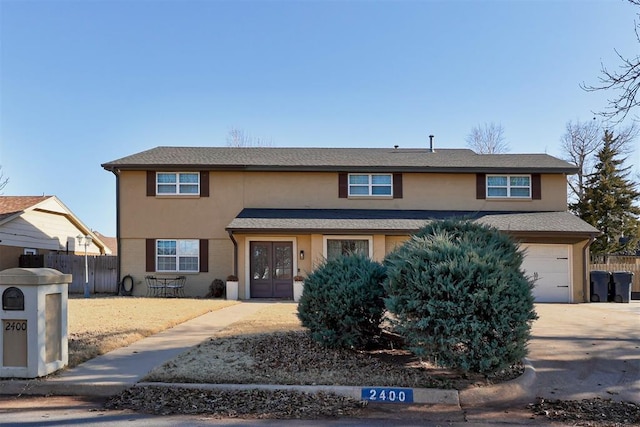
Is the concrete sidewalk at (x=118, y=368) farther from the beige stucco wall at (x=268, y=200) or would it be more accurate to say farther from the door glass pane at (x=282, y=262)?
the beige stucco wall at (x=268, y=200)

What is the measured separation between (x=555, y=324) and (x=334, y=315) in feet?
24.3

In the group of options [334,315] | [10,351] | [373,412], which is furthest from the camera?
[334,315]

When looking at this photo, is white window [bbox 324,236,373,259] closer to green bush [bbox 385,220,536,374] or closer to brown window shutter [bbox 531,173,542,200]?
brown window shutter [bbox 531,173,542,200]

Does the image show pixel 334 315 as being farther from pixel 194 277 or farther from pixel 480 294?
pixel 194 277

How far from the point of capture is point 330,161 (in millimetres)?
21469

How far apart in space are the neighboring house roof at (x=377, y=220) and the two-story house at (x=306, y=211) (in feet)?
0.15

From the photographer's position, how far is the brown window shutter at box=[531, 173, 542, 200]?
834 inches

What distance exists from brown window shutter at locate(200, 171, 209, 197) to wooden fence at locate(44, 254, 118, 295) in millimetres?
4580

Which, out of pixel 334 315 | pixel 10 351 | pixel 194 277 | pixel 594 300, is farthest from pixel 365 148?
pixel 10 351

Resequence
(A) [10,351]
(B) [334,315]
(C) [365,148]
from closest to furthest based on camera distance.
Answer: (A) [10,351], (B) [334,315], (C) [365,148]

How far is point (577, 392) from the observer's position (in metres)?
6.84

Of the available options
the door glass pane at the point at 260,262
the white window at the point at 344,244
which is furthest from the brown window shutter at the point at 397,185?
the door glass pane at the point at 260,262

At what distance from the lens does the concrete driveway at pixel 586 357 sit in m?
6.98

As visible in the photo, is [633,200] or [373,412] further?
[633,200]
